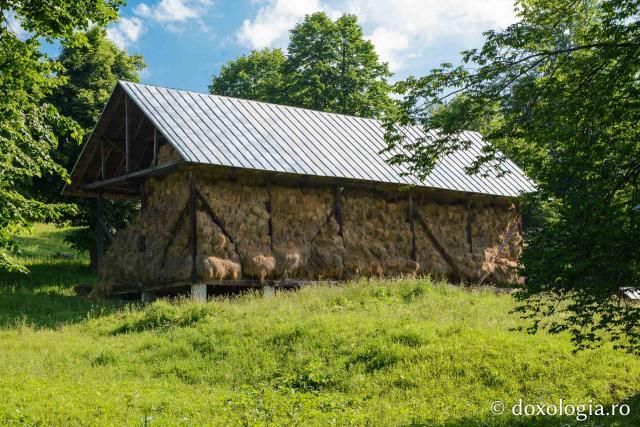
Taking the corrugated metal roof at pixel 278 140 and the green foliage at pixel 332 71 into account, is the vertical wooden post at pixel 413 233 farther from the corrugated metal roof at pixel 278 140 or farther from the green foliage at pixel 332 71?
the green foliage at pixel 332 71

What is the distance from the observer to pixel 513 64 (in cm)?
1205

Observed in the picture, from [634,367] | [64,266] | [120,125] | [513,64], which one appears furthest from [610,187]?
[64,266]

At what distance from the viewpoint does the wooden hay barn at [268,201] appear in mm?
21172

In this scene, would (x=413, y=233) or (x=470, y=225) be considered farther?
(x=470, y=225)

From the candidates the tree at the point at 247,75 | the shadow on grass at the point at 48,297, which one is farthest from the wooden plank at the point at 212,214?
the tree at the point at 247,75

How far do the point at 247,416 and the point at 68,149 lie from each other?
72.5 ft

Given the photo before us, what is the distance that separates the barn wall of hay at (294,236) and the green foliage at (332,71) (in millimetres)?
14239

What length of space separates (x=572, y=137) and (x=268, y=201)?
11.7m

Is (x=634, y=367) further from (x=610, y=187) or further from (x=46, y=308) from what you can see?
(x=46, y=308)

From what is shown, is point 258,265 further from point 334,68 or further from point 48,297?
point 334,68

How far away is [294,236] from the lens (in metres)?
22.3

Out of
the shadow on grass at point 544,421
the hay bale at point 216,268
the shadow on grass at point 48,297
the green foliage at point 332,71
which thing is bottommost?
the shadow on grass at point 544,421

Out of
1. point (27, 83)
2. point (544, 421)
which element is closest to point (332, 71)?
point (27, 83)

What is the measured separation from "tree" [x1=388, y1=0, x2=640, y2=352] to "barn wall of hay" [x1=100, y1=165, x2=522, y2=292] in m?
8.92
